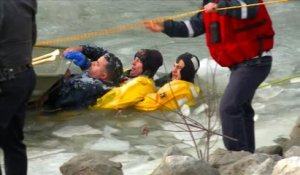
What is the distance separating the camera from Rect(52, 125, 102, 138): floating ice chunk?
18.1ft

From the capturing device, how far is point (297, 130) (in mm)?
4875

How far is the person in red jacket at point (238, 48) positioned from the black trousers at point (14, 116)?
1103mm

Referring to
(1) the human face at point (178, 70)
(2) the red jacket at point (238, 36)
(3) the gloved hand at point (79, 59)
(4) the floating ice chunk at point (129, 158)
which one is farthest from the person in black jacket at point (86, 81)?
(2) the red jacket at point (238, 36)

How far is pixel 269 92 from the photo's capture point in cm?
649

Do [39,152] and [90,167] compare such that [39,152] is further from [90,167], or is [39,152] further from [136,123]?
[90,167]

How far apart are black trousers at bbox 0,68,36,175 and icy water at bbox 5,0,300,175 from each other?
95 cm

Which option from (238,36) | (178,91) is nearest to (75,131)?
(178,91)

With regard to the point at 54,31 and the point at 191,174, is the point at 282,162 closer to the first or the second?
the point at 191,174

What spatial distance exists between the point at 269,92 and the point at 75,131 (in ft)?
A: 6.52

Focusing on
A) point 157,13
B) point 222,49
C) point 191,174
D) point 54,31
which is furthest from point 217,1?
point 157,13

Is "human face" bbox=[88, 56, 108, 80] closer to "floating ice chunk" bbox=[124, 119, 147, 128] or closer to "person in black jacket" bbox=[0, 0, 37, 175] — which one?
"floating ice chunk" bbox=[124, 119, 147, 128]

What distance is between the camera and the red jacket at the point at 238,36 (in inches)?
166

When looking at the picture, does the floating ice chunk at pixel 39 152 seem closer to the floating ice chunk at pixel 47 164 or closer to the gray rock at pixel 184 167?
the floating ice chunk at pixel 47 164

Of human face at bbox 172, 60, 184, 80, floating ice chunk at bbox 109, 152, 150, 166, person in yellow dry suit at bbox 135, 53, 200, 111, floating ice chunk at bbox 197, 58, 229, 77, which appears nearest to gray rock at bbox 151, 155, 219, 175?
floating ice chunk at bbox 109, 152, 150, 166
